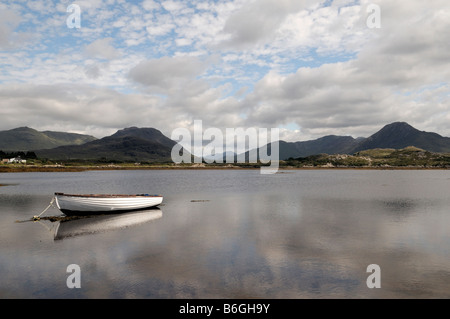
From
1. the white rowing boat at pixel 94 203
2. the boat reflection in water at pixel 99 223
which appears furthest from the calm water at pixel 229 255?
the white rowing boat at pixel 94 203

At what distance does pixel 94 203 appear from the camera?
3544cm

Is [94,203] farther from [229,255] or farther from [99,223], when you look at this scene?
[229,255]

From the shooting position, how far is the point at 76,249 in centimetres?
2220

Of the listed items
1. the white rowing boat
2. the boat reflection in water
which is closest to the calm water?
the boat reflection in water

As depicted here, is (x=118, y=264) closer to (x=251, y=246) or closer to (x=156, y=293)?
(x=156, y=293)

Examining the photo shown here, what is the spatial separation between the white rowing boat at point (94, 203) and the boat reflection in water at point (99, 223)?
34.8 inches

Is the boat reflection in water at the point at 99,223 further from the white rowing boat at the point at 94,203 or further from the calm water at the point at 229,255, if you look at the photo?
the white rowing boat at the point at 94,203

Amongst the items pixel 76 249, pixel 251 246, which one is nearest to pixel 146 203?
pixel 76 249

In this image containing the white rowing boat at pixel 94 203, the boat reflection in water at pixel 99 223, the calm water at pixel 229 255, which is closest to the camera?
the calm water at pixel 229 255

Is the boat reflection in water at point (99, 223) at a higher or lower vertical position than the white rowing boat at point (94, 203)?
lower

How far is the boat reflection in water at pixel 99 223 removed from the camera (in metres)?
27.9

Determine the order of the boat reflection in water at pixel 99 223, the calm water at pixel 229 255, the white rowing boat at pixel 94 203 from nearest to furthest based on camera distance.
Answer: the calm water at pixel 229 255, the boat reflection in water at pixel 99 223, the white rowing boat at pixel 94 203

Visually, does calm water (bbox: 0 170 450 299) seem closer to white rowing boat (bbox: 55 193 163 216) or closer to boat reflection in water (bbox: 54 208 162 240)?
boat reflection in water (bbox: 54 208 162 240)
